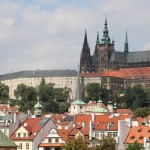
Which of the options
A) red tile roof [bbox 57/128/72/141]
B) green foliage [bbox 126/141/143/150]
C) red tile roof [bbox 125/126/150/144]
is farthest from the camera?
red tile roof [bbox 57/128/72/141]

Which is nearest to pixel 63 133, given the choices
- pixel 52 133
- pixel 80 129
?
pixel 80 129

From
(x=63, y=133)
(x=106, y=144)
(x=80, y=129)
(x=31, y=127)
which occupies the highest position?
(x=31, y=127)

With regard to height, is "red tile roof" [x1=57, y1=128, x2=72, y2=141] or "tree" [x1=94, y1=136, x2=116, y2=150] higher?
"red tile roof" [x1=57, y1=128, x2=72, y2=141]

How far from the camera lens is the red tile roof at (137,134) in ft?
250

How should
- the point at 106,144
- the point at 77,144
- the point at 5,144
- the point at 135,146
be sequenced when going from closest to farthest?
the point at 5,144 → the point at 77,144 → the point at 135,146 → the point at 106,144

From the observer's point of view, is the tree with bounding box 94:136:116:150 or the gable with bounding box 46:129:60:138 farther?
the gable with bounding box 46:129:60:138

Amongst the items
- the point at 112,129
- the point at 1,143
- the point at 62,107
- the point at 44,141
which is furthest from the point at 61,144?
the point at 62,107

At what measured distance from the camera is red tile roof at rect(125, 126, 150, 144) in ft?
250

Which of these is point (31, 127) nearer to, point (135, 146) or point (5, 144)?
point (135, 146)

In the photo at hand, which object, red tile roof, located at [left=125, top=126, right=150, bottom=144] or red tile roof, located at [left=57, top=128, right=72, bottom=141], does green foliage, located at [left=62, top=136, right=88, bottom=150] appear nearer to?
red tile roof, located at [left=125, top=126, right=150, bottom=144]

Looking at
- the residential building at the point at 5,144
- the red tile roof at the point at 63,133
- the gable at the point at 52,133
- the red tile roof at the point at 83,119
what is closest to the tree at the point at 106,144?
the gable at the point at 52,133

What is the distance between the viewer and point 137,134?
252 feet

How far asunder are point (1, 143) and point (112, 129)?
25.6 metres

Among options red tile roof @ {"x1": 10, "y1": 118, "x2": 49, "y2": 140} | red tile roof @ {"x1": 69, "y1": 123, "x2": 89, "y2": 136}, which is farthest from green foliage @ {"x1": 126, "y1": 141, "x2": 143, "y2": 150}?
red tile roof @ {"x1": 10, "y1": 118, "x2": 49, "y2": 140}
